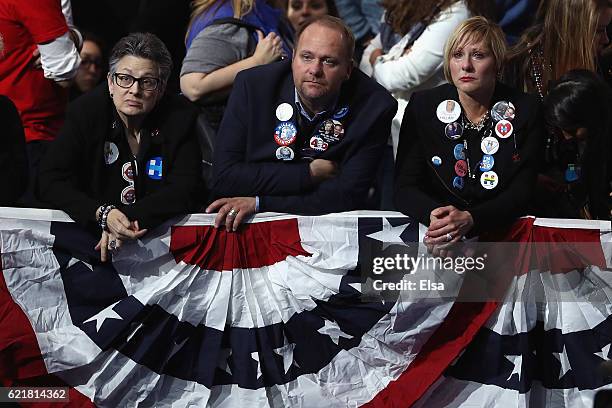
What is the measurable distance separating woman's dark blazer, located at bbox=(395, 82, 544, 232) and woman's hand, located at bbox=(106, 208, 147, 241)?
1.11 meters

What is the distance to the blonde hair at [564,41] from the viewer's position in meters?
6.06

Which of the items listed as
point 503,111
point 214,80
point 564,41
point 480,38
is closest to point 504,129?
point 503,111

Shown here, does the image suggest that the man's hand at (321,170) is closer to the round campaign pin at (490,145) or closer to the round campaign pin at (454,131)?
the round campaign pin at (454,131)

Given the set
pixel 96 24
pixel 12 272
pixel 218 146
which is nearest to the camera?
pixel 12 272

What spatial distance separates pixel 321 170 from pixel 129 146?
831 millimetres

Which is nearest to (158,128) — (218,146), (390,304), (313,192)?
(218,146)

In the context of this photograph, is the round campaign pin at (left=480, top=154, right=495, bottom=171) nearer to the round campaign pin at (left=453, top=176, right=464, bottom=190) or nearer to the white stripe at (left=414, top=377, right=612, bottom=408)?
the round campaign pin at (left=453, top=176, right=464, bottom=190)

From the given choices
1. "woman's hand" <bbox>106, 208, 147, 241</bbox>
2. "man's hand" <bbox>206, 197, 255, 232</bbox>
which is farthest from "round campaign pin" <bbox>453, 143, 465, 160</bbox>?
"woman's hand" <bbox>106, 208, 147, 241</bbox>

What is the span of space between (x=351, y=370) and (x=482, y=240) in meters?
0.76

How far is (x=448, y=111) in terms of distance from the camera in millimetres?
5594

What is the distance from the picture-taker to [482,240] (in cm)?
536

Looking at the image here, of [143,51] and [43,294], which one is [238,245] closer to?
[43,294]

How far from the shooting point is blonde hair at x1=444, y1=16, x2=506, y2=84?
5.61 m

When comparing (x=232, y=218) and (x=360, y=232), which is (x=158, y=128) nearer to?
(x=232, y=218)
